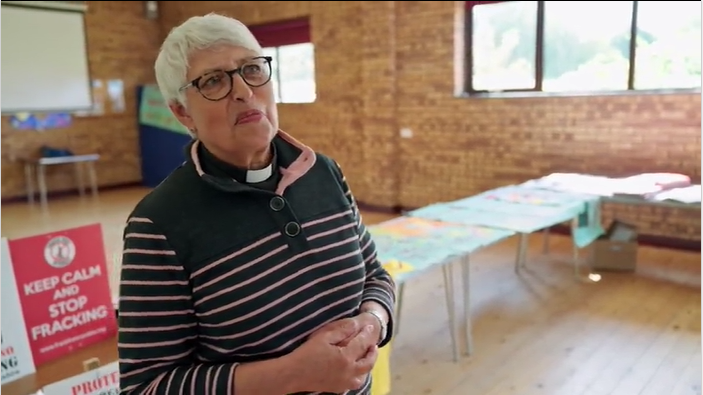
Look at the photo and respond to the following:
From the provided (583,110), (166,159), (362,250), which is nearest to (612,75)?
(583,110)

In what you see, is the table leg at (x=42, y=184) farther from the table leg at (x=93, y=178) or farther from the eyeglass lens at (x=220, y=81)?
the eyeglass lens at (x=220, y=81)

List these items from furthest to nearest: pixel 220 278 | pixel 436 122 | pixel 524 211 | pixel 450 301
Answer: pixel 436 122 → pixel 524 211 → pixel 450 301 → pixel 220 278

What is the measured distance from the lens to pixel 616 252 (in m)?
3.92

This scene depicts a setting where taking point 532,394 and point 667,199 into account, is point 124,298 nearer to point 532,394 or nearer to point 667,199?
point 532,394

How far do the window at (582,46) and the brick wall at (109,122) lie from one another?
14.7ft

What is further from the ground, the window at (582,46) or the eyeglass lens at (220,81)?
the window at (582,46)

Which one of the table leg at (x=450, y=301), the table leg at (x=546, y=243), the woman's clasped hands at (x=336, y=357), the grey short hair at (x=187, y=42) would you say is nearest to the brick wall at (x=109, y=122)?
the table leg at (x=546, y=243)

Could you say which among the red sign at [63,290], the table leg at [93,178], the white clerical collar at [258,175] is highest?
the white clerical collar at [258,175]

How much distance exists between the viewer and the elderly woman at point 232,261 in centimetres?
87

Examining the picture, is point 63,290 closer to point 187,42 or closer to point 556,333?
point 187,42

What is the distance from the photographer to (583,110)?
471cm

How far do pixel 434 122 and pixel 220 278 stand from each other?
482 cm

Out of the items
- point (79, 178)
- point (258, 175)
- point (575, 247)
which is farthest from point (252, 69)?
point (79, 178)

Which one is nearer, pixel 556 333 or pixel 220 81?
pixel 220 81
